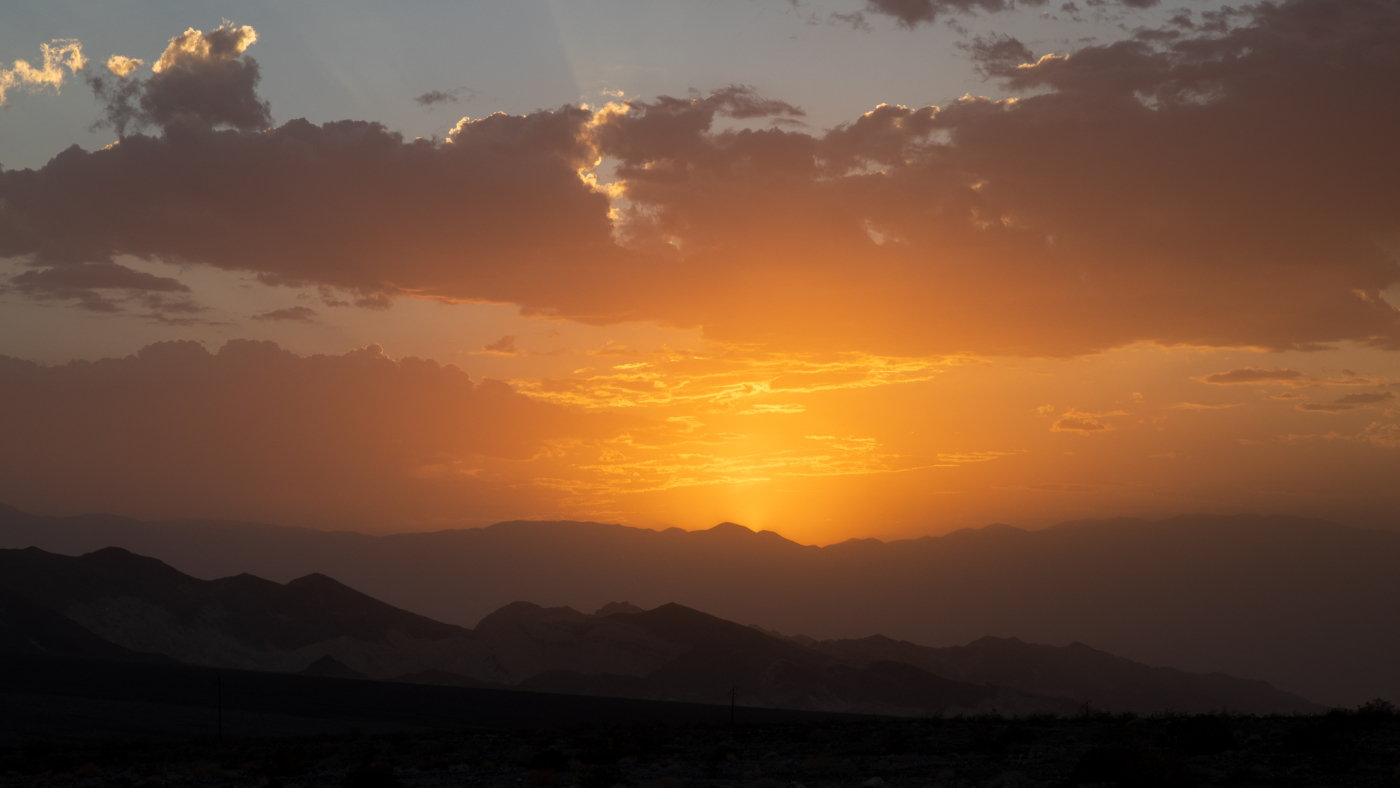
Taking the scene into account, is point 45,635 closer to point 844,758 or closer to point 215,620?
point 215,620

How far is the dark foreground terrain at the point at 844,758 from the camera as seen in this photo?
67.4ft

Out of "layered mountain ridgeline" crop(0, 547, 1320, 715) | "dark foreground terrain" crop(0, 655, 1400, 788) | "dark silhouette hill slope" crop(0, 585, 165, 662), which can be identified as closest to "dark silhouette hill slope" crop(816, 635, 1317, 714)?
"layered mountain ridgeline" crop(0, 547, 1320, 715)

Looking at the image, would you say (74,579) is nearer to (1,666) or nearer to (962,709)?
(1,666)

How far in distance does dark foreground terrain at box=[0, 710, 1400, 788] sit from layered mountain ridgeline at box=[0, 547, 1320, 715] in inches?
4143

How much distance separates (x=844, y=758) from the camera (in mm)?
27531

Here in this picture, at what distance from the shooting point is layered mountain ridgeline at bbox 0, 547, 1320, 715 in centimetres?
14350

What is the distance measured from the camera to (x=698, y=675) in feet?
490

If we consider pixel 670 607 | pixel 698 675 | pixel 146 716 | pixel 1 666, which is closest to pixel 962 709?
pixel 698 675

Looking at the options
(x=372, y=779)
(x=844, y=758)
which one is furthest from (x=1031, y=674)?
(x=372, y=779)

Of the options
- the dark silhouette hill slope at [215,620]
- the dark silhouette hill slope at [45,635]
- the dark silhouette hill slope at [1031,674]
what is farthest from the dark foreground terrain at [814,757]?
the dark silhouette hill slope at [1031,674]

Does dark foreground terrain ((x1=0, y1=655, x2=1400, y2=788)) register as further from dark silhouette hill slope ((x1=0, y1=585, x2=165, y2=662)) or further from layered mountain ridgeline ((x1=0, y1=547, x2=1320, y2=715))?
layered mountain ridgeline ((x1=0, y1=547, x2=1320, y2=715))

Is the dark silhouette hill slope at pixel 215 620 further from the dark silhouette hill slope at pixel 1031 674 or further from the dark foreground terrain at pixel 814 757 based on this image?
the dark foreground terrain at pixel 814 757

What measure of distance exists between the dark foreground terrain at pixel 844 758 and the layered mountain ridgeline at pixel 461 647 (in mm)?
105237

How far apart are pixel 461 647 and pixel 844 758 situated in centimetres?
14764
